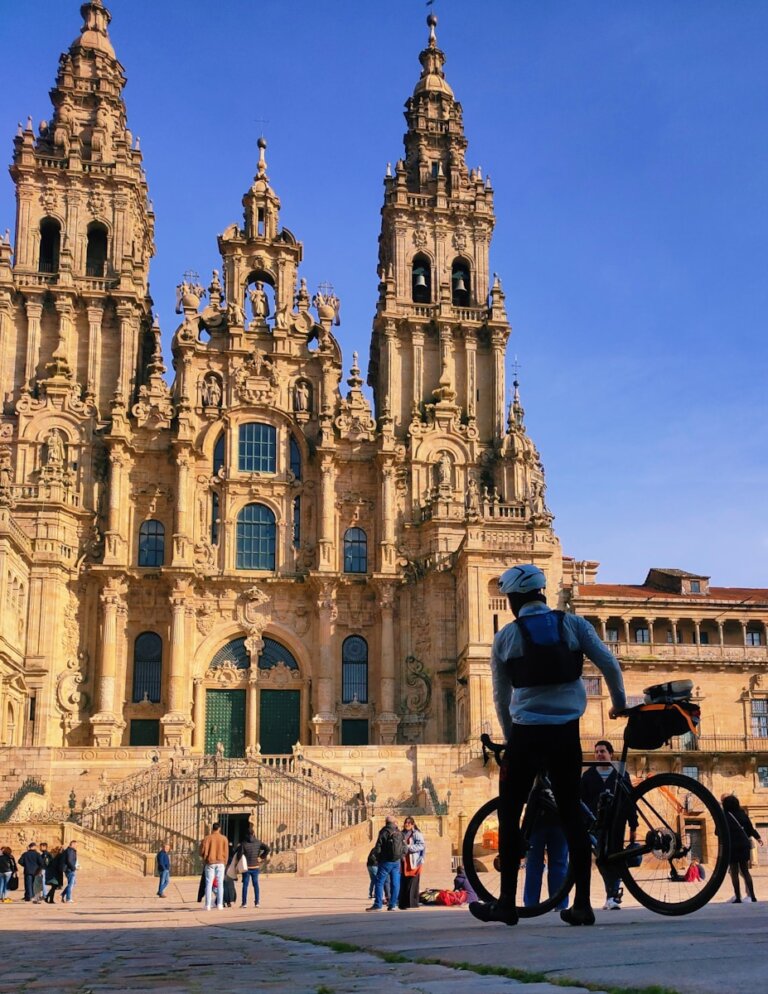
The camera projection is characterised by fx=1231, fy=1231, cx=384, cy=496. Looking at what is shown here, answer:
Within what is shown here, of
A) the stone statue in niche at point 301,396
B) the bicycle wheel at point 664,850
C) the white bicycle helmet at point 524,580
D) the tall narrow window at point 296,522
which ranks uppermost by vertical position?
the stone statue in niche at point 301,396

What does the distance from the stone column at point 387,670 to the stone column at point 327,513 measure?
246cm

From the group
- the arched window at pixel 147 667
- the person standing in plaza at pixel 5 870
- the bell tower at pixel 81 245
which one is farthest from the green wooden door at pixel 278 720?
the person standing in plaza at pixel 5 870

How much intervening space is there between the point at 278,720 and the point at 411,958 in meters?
42.4

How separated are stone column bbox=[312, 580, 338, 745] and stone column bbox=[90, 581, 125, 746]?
24.4ft

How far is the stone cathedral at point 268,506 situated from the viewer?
1810 inches

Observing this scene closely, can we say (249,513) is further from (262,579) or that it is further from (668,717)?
(668,717)

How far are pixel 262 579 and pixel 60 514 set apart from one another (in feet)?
26.9

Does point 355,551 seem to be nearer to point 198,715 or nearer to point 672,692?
point 198,715

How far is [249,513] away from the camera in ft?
164

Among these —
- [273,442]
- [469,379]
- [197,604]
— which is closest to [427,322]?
[469,379]

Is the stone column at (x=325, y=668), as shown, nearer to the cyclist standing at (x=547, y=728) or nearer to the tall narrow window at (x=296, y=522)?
the tall narrow window at (x=296, y=522)

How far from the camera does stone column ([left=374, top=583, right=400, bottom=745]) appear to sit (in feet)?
153

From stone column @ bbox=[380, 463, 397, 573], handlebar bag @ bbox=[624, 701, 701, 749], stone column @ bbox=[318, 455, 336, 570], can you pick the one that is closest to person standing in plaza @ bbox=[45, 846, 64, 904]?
handlebar bag @ bbox=[624, 701, 701, 749]

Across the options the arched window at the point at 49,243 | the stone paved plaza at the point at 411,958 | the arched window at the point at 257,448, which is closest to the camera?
the stone paved plaza at the point at 411,958
